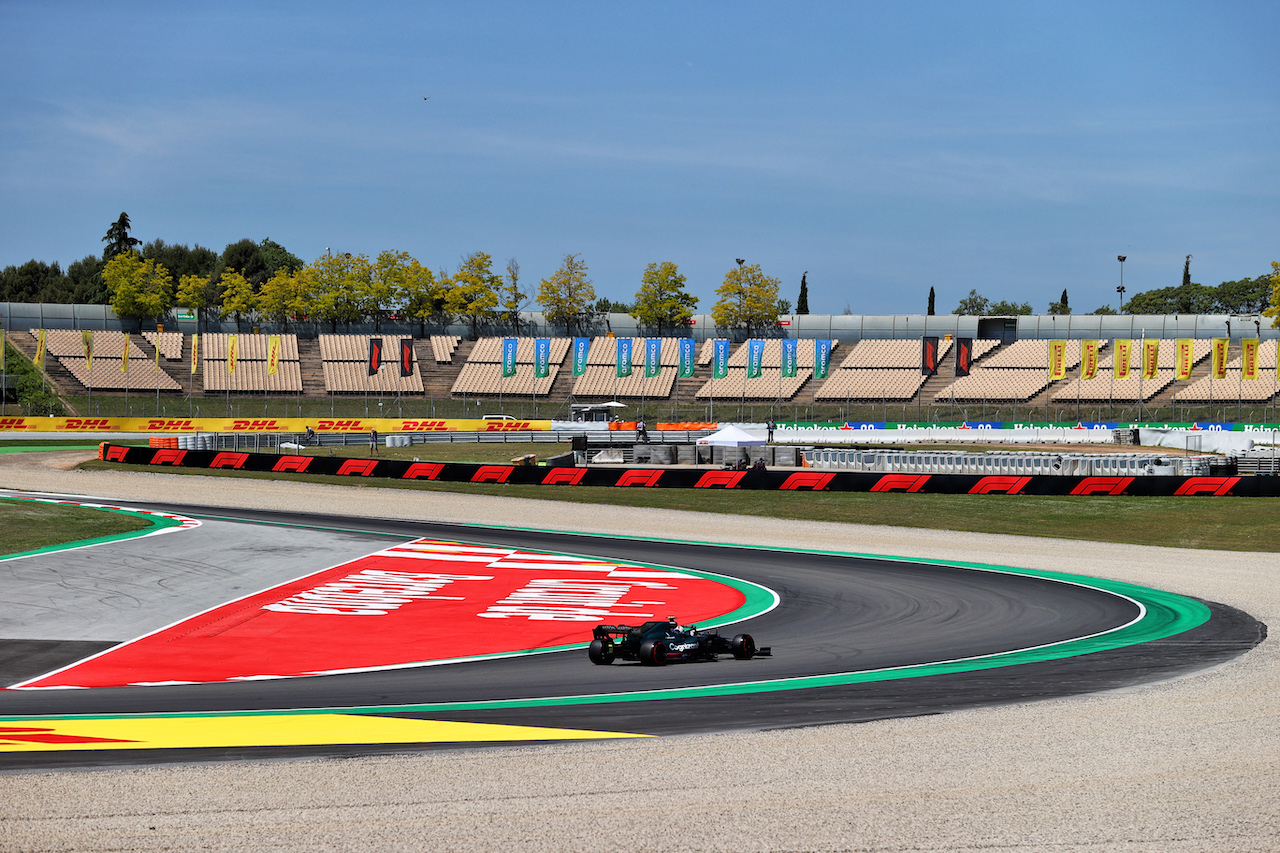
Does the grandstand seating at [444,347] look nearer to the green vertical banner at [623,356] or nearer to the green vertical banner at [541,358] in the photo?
the green vertical banner at [541,358]

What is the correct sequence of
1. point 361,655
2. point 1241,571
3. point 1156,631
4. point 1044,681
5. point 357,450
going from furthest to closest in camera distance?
point 357,450 → point 1241,571 → point 1156,631 → point 361,655 → point 1044,681

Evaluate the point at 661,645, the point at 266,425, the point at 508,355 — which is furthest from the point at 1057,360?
the point at 661,645

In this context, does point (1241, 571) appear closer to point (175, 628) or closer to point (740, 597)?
point (740, 597)

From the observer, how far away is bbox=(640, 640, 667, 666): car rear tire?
12578 millimetres

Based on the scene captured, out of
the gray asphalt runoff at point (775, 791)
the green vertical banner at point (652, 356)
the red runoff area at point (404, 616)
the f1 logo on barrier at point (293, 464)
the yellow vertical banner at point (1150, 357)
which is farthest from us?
the green vertical banner at point (652, 356)

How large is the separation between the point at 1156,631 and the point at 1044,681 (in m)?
4.35

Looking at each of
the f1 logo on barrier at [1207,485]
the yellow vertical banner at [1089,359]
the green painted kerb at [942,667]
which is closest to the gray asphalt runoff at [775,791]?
the green painted kerb at [942,667]

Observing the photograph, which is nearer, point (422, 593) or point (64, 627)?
point (64, 627)

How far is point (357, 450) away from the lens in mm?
58406

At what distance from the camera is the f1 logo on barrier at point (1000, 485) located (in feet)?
115

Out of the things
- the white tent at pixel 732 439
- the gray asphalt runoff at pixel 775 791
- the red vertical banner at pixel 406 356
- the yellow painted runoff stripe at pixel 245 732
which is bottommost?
the yellow painted runoff stripe at pixel 245 732

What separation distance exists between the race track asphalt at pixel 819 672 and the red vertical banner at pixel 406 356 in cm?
6904

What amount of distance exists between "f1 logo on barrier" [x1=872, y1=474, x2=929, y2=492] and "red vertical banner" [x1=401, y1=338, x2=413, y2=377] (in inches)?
2336

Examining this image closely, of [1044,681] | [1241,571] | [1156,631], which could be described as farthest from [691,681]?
[1241,571]
